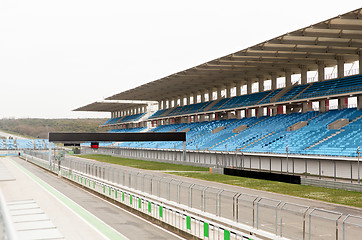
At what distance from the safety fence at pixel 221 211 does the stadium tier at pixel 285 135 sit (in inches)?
693

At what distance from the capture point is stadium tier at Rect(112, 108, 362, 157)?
36125mm

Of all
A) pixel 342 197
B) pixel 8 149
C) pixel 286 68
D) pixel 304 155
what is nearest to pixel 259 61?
pixel 286 68

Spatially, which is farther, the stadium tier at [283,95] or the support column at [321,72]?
the support column at [321,72]

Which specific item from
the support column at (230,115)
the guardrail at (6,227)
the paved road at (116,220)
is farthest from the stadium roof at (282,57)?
the guardrail at (6,227)

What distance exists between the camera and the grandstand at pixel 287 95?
3662cm

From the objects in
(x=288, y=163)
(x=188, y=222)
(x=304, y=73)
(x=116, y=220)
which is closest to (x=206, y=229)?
(x=188, y=222)

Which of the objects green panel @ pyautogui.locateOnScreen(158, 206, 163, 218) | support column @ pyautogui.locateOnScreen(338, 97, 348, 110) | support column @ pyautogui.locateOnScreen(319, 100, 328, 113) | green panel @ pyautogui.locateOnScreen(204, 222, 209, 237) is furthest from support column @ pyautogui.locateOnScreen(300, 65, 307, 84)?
green panel @ pyautogui.locateOnScreen(204, 222, 209, 237)

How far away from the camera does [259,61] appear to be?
49.3 m

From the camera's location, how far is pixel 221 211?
45.8ft

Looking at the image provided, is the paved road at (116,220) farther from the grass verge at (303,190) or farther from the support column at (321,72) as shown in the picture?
the support column at (321,72)

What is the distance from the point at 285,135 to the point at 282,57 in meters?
8.42

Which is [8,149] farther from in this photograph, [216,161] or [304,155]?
[304,155]

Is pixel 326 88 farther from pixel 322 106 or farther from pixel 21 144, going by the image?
pixel 21 144

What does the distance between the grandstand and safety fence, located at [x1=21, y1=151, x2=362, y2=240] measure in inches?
693
